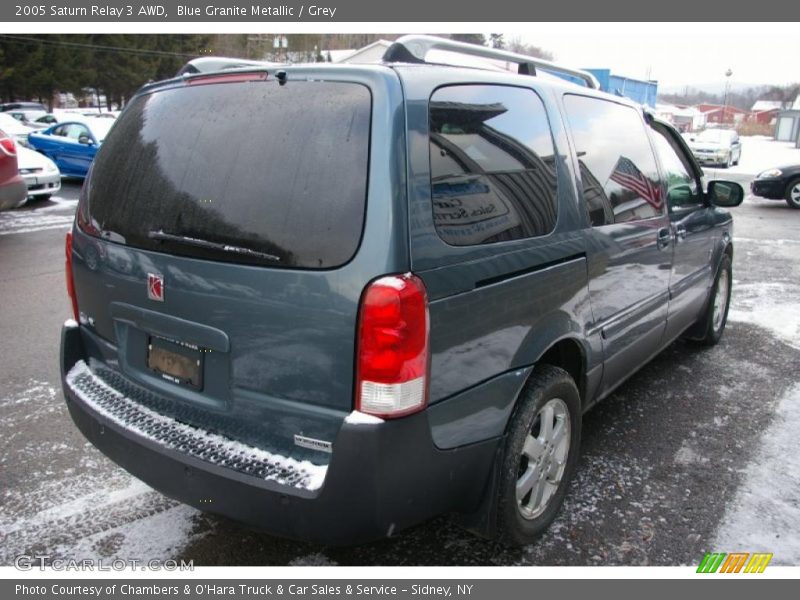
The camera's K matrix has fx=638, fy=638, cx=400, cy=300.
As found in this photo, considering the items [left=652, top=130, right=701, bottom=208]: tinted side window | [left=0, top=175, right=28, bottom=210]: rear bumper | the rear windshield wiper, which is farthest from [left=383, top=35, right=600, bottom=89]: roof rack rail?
[left=0, top=175, right=28, bottom=210]: rear bumper

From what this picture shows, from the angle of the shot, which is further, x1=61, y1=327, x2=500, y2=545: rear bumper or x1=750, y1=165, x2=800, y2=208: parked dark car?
x1=750, y1=165, x2=800, y2=208: parked dark car

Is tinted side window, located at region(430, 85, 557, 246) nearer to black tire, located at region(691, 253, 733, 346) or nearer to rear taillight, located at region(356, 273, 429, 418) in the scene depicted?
rear taillight, located at region(356, 273, 429, 418)

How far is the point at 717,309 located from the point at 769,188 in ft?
38.5

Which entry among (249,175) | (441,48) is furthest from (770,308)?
(249,175)

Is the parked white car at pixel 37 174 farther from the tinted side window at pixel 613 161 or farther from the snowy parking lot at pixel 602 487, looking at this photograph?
the tinted side window at pixel 613 161

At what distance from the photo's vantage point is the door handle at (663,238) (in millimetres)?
3656

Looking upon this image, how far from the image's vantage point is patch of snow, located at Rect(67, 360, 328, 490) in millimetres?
2018

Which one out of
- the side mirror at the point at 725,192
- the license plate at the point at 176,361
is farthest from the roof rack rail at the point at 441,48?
the side mirror at the point at 725,192

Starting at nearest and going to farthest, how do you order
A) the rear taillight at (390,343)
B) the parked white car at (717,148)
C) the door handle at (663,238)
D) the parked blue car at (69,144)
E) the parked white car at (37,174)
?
the rear taillight at (390,343)
the door handle at (663,238)
the parked white car at (37,174)
the parked blue car at (69,144)
the parked white car at (717,148)

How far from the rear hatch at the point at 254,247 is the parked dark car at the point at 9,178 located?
6.89 metres

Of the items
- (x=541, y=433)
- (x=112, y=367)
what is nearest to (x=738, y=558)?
(x=541, y=433)

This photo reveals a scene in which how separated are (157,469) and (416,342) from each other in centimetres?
108

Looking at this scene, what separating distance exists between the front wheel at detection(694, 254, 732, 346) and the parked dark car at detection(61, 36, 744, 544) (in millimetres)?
2502

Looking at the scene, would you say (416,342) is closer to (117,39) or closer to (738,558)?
(738,558)
